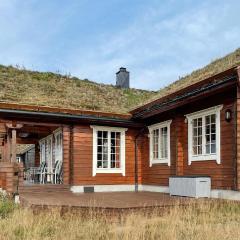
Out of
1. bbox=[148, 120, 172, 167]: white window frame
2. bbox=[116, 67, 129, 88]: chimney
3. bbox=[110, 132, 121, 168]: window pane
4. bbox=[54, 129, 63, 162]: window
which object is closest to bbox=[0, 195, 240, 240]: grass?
bbox=[148, 120, 172, 167]: white window frame

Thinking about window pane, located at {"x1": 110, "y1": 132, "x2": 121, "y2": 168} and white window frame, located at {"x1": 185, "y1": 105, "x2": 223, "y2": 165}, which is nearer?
white window frame, located at {"x1": 185, "y1": 105, "x2": 223, "y2": 165}

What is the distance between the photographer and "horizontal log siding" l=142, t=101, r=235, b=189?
442 inches

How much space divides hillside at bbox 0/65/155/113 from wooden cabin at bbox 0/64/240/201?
1997mm

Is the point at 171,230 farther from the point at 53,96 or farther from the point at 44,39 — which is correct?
the point at 44,39

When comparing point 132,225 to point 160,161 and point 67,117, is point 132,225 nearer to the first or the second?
point 160,161

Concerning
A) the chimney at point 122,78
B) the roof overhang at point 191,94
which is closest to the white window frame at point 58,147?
the roof overhang at point 191,94

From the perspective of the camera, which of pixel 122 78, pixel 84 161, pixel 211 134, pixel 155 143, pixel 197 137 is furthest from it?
pixel 122 78

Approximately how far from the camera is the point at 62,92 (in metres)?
21.4

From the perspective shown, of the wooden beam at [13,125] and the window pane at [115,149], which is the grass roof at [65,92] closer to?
the window pane at [115,149]

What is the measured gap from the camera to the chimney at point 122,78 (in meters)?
25.1

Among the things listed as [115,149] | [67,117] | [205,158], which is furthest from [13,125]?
[205,158]

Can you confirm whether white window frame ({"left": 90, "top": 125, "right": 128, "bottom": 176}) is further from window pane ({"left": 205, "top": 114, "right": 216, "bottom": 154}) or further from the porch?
window pane ({"left": 205, "top": 114, "right": 216, "bottom": 154})

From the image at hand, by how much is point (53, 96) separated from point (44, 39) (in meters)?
3.87

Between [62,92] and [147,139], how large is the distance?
22.9 feet
